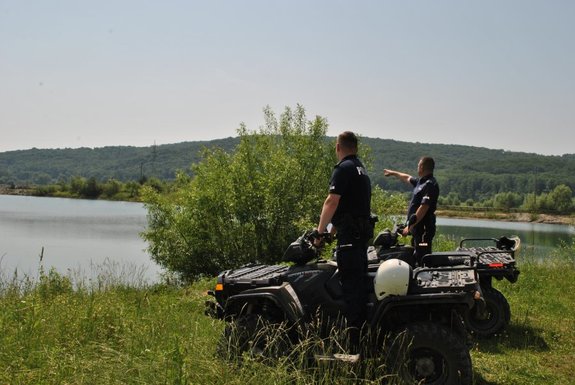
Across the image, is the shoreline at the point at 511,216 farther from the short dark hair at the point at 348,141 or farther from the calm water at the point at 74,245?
the short dark hair at the point at 348,141

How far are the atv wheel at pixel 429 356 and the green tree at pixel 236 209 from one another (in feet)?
55.5

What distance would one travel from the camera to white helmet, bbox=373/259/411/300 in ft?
15.3

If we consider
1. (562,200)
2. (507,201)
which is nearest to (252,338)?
(562,200)

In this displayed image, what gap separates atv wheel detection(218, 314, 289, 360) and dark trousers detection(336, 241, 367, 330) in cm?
56

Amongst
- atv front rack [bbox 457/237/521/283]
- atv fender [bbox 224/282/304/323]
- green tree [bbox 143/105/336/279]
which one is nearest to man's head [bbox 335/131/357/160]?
atv fender [bbox 224/282/304/323]

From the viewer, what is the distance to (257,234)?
22.5 metres

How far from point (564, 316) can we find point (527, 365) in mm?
2837

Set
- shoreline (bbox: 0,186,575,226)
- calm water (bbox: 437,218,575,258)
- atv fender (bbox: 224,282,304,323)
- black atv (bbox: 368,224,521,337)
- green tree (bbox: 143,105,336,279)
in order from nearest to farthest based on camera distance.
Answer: atv fender (bbox: 224,282,304,323) < black atv (bbox: 368,224,521,337) < calm water (bbox: 437,218,575,258) < green tree (bbox: 143,105,336,279) < shoreline (bbox: 0,186,575,226)

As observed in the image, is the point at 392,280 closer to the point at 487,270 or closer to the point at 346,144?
the point at 346,144

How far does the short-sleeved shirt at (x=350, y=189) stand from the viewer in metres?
4.88

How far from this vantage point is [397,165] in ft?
423

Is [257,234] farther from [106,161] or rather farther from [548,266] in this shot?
[106,161]

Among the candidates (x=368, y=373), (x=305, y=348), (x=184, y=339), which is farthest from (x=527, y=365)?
(x=184, y=339)

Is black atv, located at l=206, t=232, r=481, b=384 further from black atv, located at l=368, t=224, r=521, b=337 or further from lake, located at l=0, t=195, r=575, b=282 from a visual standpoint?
lake, located at l=0, t=195, r=575, b=282
